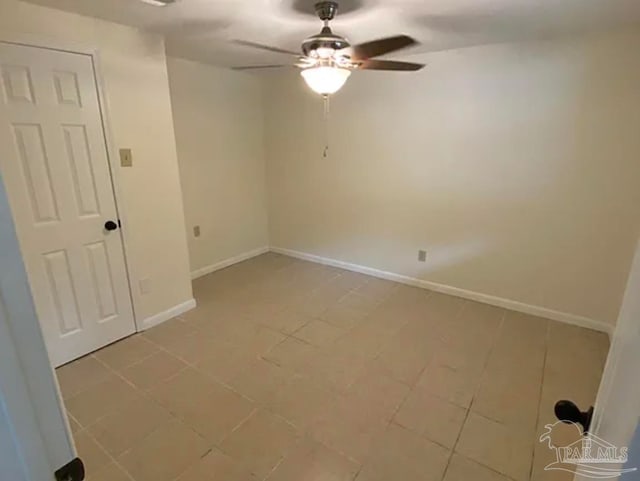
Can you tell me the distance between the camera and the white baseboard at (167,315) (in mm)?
2934

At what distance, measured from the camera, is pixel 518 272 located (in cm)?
317

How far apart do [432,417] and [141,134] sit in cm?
274

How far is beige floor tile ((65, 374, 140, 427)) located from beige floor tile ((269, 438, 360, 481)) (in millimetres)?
1078

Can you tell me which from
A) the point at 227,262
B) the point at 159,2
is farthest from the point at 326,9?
the point at 227,262

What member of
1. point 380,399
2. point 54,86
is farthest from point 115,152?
point 380,399

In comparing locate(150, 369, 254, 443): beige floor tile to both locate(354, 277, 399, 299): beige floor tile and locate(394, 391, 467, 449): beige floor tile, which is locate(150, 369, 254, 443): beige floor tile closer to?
locate(394, 391, 467, 449): beige floor tile

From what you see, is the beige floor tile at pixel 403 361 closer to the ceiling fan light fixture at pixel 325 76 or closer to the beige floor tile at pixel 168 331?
the beige floor tile at pixel 168 331

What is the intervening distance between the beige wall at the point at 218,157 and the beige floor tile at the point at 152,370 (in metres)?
1.58

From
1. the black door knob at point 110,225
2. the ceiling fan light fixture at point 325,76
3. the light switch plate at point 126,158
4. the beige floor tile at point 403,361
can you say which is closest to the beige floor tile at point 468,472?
the beige floor tile at point 403,361

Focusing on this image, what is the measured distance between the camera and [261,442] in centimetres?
185

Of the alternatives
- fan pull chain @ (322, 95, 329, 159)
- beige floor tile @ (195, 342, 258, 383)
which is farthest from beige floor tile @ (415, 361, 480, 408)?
fan pull chain @ (322, 95, 329, 159)

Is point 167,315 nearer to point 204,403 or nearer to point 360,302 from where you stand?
point 204,403

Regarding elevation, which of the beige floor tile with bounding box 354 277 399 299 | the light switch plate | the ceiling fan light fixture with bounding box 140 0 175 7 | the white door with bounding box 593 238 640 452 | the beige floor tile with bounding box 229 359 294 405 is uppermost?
the ceiling fan light fixture with bounding box 140 0 175 7

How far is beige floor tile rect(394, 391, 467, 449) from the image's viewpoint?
188cm
